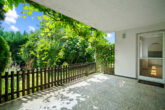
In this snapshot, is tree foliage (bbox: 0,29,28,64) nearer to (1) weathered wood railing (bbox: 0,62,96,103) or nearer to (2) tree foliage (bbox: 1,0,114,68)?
(2) tree foliage (bbox: 1,0,114,68)

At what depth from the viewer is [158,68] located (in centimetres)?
459

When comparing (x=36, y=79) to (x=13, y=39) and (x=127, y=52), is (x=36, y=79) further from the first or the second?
(x=13, y=39)

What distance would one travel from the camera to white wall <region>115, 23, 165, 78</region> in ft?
13.0

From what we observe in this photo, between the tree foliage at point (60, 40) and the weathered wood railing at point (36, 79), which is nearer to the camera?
the weathered wood railing at point (36, 79)

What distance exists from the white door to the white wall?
218 millimetres

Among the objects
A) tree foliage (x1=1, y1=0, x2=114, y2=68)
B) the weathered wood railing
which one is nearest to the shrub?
the weathered wood railing

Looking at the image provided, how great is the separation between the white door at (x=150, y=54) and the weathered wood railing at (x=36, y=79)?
268 centimetres

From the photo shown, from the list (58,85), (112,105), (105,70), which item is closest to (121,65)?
(105,70)

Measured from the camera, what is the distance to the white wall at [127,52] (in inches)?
156

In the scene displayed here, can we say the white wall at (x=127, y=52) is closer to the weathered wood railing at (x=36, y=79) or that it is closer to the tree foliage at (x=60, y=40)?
the tree foliage at (x=60, y=40)

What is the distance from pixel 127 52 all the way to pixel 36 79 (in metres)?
4.44

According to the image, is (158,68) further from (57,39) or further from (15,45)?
(15,45)

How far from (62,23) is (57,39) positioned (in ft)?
8.83

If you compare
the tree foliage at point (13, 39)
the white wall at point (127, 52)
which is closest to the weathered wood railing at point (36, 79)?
the white wall at point (127, 52)
